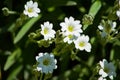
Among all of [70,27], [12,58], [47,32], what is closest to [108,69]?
[70,27]

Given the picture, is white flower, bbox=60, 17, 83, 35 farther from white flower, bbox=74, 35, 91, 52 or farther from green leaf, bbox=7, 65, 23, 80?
green leaf, bbox=7, 65, 23, 80

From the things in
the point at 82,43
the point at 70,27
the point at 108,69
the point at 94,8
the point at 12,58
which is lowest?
the point at 108,69

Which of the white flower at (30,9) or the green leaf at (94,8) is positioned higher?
the green leaf at (94,8)

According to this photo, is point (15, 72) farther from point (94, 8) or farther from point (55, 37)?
point (94, 8)

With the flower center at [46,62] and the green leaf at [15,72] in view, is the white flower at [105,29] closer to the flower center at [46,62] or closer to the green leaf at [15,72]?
the flower center at [46,62]

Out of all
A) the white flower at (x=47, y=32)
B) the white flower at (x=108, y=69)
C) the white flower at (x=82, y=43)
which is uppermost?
the white flower at (x=47, y=32)

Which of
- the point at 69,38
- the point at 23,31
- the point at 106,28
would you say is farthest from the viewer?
the point at 23,31

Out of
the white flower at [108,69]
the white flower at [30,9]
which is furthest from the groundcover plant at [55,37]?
the white flower at [108,69]

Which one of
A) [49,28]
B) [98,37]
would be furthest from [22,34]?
[98,37]
